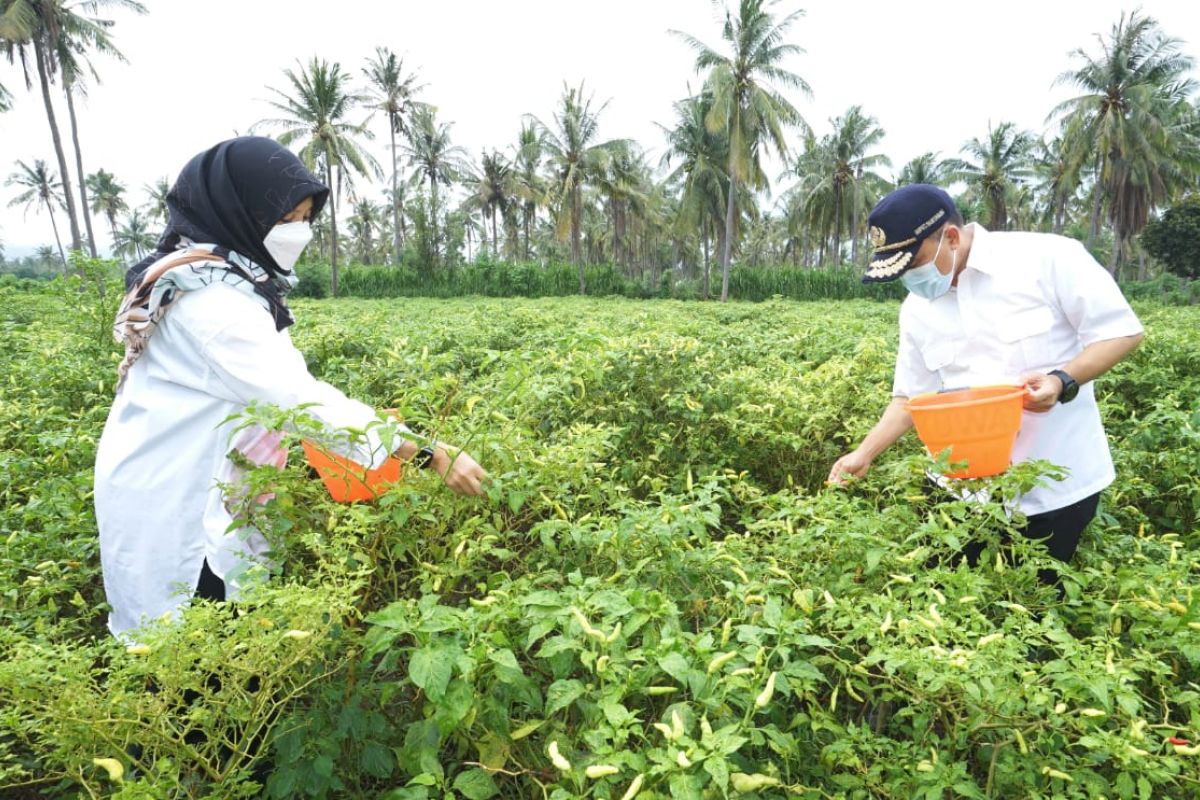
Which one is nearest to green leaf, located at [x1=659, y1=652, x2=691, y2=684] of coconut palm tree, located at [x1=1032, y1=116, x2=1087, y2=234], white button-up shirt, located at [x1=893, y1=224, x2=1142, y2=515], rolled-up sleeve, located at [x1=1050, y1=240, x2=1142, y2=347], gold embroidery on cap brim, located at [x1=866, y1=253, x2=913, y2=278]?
white button-up shirt, located at [x1=893, y1=224, x2=1142, y2=515]

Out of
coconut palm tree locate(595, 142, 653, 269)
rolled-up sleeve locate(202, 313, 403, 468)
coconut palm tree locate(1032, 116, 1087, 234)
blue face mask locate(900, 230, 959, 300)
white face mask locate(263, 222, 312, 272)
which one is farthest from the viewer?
coconut palm tree locate(595, 142, 653, 269)

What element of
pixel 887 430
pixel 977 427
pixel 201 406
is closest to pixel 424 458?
pixel 201 406

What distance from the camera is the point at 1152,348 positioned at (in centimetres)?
489

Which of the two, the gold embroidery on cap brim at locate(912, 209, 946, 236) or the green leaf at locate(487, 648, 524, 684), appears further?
the gold embroidery on cap brim at locate(912, 209, 946, 236)

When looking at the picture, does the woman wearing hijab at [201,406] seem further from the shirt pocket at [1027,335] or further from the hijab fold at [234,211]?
the shirt pocket at [1027,335]

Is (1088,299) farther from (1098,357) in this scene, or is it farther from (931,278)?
(931,278)

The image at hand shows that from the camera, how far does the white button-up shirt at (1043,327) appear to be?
1.87 m

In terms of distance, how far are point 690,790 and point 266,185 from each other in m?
1.62

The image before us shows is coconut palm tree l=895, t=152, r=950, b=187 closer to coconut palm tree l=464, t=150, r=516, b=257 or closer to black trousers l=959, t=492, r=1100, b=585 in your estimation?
coconut palm tree l=464, t=150, r=516, b=257

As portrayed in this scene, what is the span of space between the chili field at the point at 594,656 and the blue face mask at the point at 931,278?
59cm

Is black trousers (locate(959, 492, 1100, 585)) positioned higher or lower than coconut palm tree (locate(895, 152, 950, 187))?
Answer: lower

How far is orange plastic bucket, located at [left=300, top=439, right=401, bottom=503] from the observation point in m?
1.57

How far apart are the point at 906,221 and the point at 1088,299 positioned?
50cm

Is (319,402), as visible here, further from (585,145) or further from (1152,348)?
(585,145)
